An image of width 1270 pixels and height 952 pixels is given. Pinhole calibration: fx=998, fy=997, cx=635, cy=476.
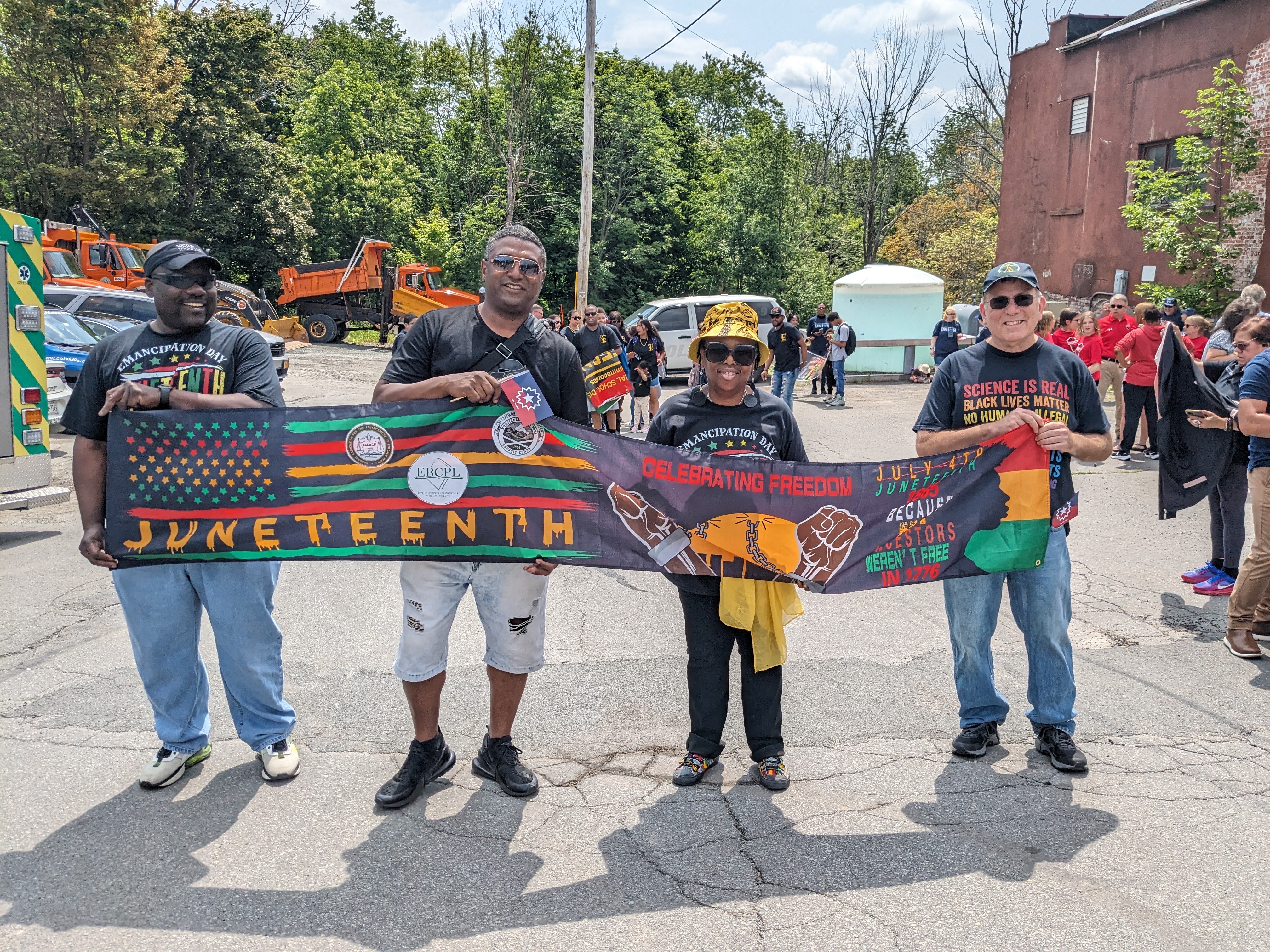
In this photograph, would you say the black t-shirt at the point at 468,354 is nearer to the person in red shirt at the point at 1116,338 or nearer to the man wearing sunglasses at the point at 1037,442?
the man wearing sunglasses at the point at 1037,442

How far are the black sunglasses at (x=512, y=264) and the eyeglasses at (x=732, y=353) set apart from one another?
737mm

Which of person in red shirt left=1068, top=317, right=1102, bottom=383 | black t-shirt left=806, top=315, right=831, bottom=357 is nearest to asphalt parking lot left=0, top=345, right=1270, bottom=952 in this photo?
person in red shirt left=1068, top=317, right=1102, bottom=383

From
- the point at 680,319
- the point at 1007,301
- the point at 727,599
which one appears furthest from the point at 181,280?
the point at 680,319

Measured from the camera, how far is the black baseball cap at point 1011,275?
4.02 metres

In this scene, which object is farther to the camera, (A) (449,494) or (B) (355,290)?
(B) (355,290)

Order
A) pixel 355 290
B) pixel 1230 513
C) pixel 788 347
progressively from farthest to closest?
pixel 355 290
pixel 788 347
pixel 1230 513

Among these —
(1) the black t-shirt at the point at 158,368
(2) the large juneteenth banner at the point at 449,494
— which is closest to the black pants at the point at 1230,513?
(2) the large juneteenth banner at the point at 449,494

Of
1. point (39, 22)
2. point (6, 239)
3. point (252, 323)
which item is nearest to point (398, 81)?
point (39, 22)

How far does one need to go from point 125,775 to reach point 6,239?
19.2ft

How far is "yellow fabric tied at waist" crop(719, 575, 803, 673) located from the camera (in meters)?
3.85

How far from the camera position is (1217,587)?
6.80 m

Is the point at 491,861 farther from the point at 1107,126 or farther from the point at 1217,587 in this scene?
the point at 1107,126

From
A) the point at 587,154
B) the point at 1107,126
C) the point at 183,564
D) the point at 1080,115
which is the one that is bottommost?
the point at 183,564

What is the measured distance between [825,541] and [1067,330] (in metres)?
12.0
